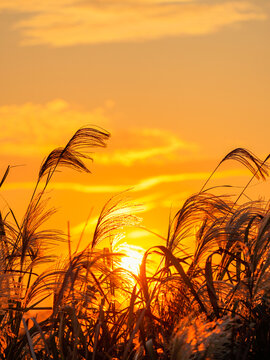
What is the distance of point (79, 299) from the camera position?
3.79m

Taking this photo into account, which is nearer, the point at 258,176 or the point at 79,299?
the point at 79,299

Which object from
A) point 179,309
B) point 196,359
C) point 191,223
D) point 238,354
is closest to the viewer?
point 196,359

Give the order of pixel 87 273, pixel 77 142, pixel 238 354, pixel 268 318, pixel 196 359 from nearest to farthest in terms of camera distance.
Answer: pixel 196 359, pixel 238 354, pixel 268 318, pixel 87 273, pixel 77 142

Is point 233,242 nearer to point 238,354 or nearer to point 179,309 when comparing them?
point 179,309

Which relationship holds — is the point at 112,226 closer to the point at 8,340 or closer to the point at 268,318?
the point at 8,340

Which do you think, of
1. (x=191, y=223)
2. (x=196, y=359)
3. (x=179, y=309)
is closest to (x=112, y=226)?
(x=191, y=223)

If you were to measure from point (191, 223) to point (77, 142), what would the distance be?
1366mm

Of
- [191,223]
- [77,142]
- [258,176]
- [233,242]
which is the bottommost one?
[233,242]

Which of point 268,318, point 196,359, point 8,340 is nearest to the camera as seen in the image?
point 196,359

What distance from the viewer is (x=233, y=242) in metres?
4.06

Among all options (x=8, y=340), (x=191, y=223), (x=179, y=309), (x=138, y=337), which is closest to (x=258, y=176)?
(x=191, y=223)

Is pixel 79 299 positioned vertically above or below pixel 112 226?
below

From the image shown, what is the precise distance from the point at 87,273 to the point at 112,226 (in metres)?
1.10

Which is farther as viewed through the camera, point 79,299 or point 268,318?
point 79,299
